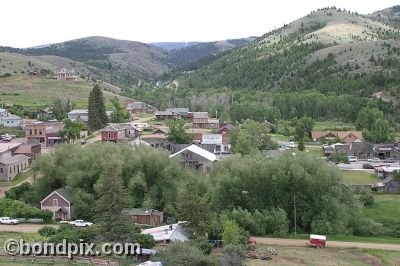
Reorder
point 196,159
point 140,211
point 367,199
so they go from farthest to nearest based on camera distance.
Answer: point 196,159
point 367,199
point 140,211

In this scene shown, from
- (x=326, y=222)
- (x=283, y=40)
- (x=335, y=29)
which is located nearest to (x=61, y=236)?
(x=326, y=222)

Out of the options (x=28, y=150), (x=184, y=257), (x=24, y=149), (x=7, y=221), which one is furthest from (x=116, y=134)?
(x=184, y=257)

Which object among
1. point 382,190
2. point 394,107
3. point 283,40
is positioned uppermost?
point 283,40

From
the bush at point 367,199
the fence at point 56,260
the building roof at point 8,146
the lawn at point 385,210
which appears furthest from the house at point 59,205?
the bush at point 367,199

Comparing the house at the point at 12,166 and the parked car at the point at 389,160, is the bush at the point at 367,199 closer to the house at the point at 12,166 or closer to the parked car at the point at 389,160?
the parked car at the point at 389,160

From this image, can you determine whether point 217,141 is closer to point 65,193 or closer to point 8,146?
point 8,146

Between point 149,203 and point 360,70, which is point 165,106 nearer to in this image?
point 360,70

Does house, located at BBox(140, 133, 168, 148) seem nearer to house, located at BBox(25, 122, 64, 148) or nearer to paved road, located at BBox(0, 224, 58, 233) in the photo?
house, located at BBox(25, 122, 64, 148)
